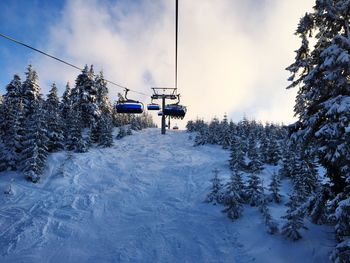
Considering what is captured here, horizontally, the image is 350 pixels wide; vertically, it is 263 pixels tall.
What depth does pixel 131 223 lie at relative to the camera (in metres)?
15.1

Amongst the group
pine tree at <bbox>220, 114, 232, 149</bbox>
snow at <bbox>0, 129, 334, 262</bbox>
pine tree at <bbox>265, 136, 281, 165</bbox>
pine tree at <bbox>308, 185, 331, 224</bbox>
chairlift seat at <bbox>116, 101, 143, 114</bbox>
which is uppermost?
chairlift seat at <bbox>116, 101, 143, 114</bbox>

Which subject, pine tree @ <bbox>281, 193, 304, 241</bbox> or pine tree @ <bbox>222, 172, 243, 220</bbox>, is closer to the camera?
pine tree @ <bbox>281, 193, 304, 241</bbox>

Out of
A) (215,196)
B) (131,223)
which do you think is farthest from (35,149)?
(215,196)

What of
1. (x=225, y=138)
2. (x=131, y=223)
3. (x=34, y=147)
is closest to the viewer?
(x=131, y=223)

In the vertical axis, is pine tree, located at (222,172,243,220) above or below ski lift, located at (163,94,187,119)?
below

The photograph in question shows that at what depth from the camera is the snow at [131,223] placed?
11625 mm

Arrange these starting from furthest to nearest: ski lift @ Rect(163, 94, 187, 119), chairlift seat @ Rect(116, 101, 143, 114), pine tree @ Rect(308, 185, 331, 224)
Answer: ski lift @ Rect(163, 94, 187, 119)
chairlift seat @ Rect(116, 101, 143, 114)
pine tree @ Rect(308, 185, 331, 224)

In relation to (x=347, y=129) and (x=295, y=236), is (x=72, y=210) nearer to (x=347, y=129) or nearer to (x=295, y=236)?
(x=295, y=236)

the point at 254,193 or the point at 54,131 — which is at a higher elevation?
the point at 54,131

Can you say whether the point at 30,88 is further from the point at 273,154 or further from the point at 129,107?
the point at 273,154

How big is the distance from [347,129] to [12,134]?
27.7 meters

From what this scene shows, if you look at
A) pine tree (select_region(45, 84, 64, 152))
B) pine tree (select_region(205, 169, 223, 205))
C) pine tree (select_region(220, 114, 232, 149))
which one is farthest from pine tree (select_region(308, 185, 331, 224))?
pine tree (select_region(220, 114, 232, 149))

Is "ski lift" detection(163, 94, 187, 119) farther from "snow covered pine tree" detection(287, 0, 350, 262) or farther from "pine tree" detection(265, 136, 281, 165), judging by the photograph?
"snow covered pine tree" detection(287, 0, 350, 262)

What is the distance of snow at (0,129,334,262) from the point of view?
11.6m
